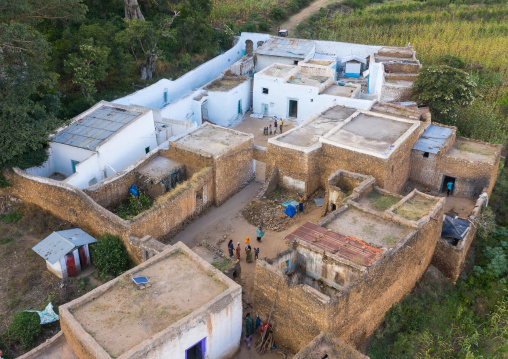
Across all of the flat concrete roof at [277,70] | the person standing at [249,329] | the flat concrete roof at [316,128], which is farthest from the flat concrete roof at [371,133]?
the person standing at [249,329]

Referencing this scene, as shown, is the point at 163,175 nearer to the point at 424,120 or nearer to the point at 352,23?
the point at 424,120

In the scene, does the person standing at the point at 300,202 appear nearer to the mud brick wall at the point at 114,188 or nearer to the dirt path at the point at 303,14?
the mud brick wall at the point at 114,188

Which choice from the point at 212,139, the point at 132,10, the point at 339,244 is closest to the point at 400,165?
the point at 339,244

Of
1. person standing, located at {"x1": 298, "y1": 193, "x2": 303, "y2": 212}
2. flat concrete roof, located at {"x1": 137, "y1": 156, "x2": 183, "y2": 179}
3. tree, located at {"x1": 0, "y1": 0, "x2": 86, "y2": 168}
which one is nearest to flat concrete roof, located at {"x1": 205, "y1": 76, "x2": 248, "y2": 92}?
flat concrete roof, located at {"x1": 137, "y1": 156, "x2": 183, "y2": 179}

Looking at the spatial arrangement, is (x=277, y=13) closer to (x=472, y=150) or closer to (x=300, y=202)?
(x=472, y=150)

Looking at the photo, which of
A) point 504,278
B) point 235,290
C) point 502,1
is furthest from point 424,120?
point 502,1

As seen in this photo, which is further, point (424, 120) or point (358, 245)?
point (424, 120)
